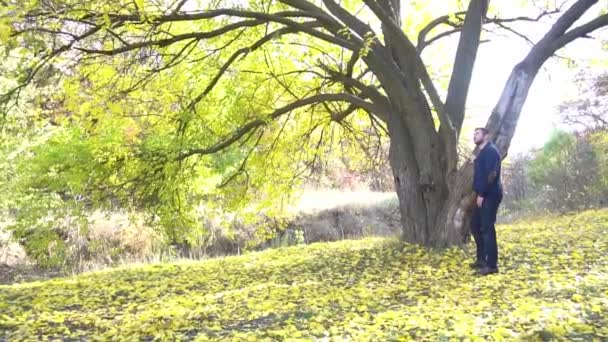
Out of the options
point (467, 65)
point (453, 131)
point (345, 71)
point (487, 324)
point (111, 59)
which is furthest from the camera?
point (345, 71)

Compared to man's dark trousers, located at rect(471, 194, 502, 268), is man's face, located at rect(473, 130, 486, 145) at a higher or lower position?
higher

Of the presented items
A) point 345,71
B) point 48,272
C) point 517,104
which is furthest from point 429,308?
point 48,272

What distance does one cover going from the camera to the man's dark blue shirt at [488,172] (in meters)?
6.43

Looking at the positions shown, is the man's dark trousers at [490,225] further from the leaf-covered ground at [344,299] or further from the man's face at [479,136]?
the man's face at [479,136]

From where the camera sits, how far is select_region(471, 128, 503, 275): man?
6.45m

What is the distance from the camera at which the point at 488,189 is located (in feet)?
21.3

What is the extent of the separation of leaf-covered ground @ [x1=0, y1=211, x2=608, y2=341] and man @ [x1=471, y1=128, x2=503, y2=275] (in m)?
0.32

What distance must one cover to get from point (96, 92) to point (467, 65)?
18.3ft

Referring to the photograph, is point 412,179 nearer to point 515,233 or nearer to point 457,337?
point 515,233

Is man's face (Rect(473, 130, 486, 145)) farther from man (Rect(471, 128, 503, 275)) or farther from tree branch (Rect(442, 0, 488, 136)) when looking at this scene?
tree branch (Rect(442, 0, 488, 136))

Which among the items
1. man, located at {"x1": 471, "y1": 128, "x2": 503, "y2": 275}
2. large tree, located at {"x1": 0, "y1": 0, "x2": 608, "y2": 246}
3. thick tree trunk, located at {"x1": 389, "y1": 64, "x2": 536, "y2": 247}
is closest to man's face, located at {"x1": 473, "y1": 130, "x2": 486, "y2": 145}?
man, located at {"x1": 471, "y1": 128, "x2": 503, "y2": 275}

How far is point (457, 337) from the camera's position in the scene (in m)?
4.12

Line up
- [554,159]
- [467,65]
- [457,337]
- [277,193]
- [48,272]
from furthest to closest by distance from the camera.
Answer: [554,159]
[48,272]
[277,193]
[467,65]
[457,337]

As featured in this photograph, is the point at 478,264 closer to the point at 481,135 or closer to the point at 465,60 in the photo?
the point at 481,135
